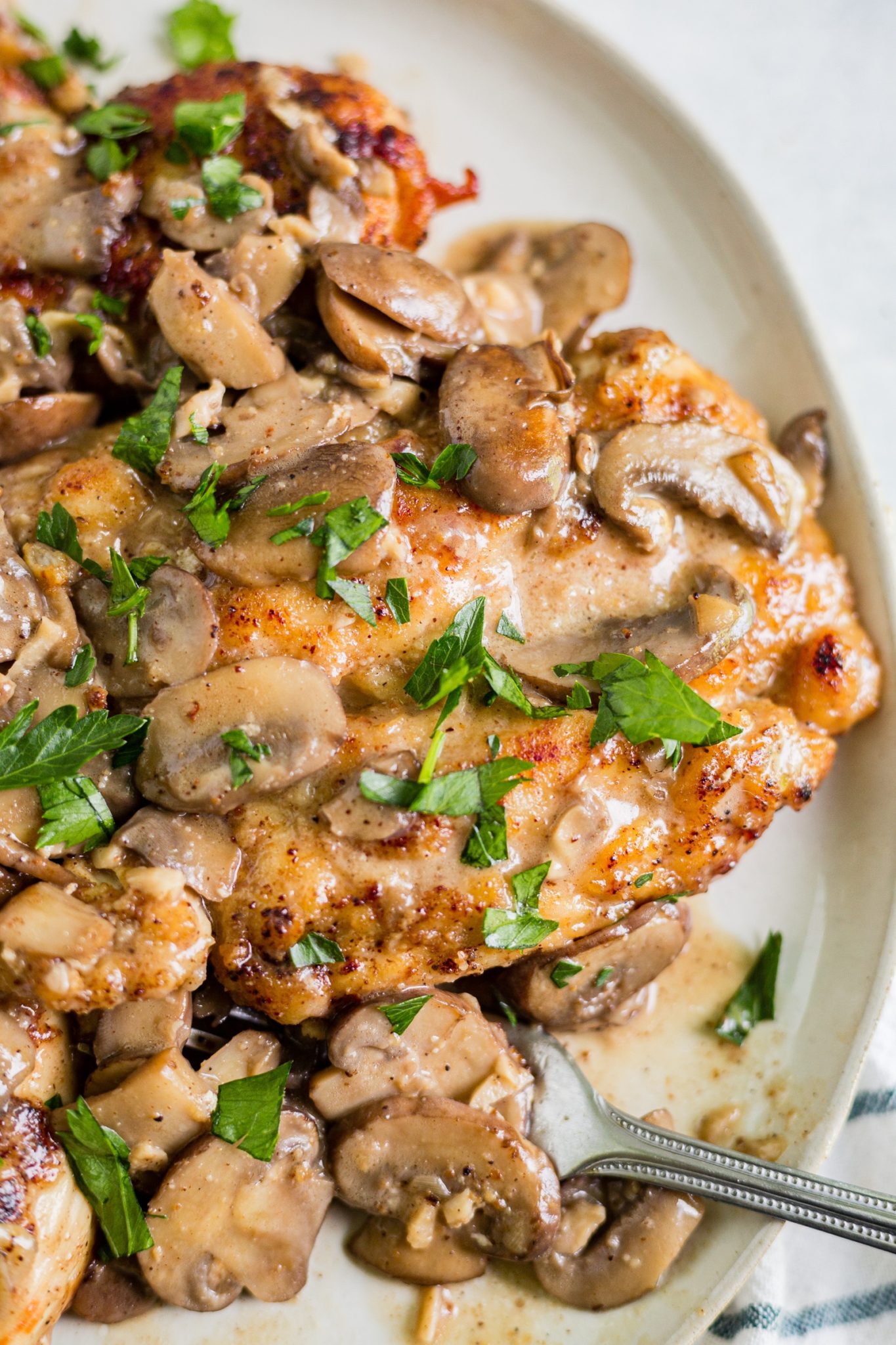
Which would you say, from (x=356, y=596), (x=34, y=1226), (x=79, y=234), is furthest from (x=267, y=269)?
(x=34, y=1226)

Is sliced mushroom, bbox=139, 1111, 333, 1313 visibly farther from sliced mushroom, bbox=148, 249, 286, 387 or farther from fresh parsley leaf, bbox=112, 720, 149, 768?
A: sliced mushroom, bbox=148, 249, 286, 387

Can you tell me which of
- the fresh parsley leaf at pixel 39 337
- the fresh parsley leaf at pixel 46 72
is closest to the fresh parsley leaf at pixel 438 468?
the fresh parsley leaf at pixel 39 337

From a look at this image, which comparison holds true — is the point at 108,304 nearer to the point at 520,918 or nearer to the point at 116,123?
the point at 116,123

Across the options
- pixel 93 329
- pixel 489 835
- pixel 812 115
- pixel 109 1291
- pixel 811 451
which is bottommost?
pixel 109 1291

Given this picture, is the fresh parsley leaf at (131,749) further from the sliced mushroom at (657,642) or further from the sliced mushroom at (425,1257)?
the sliced mushroom at (425,1257)

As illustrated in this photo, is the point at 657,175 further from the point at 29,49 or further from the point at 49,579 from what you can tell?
the point at 49,579

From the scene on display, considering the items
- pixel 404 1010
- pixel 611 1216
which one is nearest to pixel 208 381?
pixel 404 1010

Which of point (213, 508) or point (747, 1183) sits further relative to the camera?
point (747, 1183)
